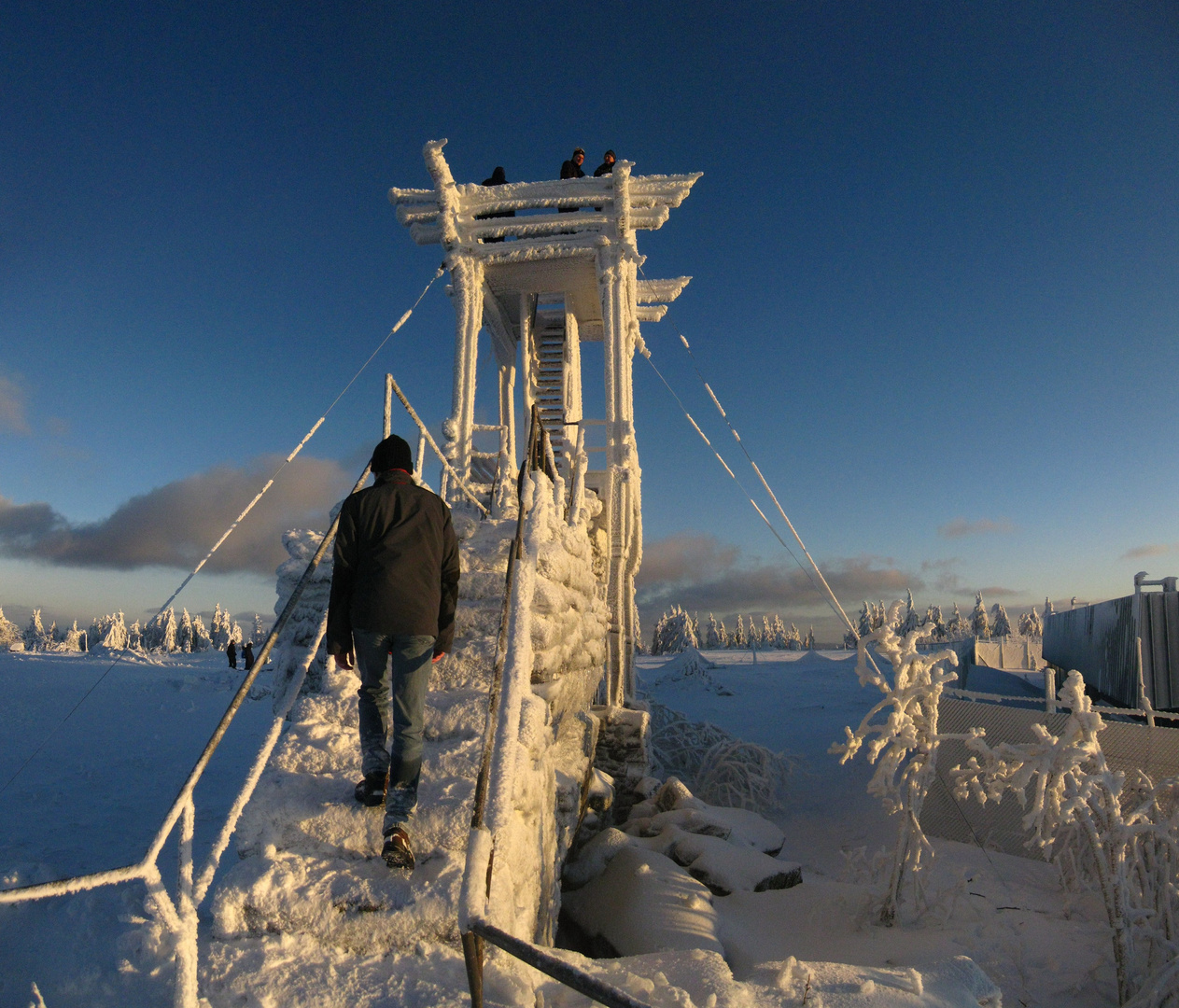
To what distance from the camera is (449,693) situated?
3.59 meters

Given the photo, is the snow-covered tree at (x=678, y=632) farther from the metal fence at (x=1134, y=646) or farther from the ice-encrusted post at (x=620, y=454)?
the ice-encrusted post at (x=620, y=454)

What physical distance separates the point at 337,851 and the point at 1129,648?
620 inches

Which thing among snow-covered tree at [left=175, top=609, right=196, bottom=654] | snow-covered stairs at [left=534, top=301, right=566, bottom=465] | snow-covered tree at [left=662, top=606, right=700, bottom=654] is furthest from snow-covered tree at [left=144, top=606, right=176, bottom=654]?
snow-covered stairs at [left=534, top=301, right=566, bottom=465]

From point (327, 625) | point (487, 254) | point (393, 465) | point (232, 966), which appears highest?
point (487, 254)

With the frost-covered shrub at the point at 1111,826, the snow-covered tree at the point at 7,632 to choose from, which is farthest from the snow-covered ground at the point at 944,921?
the snow-covered tree at the point at 7,632

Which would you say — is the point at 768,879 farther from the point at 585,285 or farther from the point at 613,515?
the point at 585,285

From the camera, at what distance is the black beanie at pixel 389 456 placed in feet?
10.5

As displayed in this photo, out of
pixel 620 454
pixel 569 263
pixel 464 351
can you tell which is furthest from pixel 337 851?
pixel 569 263

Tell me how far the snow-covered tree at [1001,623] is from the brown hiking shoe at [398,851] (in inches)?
3561

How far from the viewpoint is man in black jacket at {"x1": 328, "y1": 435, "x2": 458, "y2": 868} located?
110 inches

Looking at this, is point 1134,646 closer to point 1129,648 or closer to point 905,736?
point 1129,648

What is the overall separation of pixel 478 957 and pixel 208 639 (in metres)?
91.6

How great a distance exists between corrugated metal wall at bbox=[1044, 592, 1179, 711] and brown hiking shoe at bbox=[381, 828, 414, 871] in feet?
41.9

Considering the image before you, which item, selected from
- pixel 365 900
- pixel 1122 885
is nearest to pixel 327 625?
pixel 365 900
